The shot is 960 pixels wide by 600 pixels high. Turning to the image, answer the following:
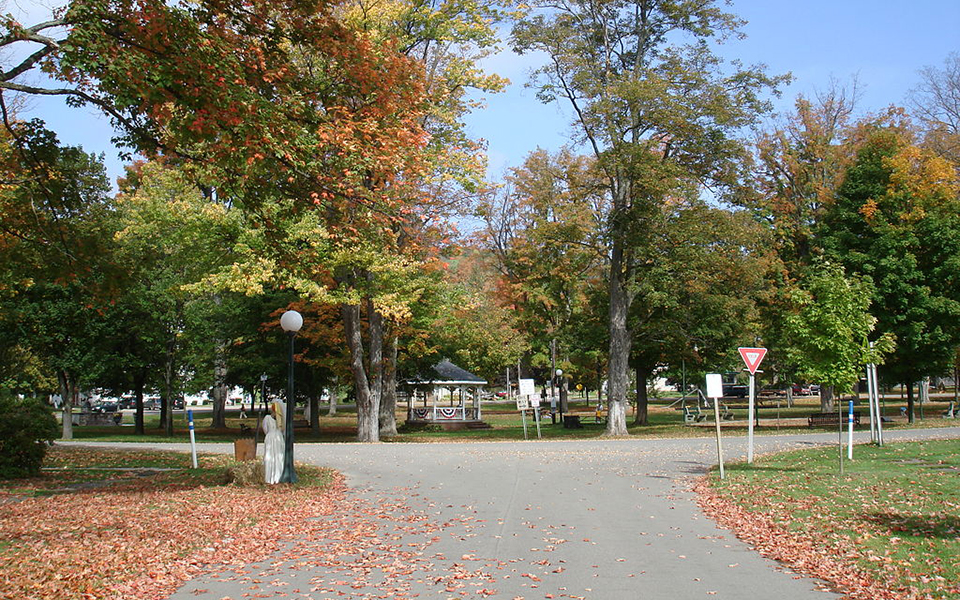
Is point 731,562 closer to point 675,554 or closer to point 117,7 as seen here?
point 675,554

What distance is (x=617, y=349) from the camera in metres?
34.2

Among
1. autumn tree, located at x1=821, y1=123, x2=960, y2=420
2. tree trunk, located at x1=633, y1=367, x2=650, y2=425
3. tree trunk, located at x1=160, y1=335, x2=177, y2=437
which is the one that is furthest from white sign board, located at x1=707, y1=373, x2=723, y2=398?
tree trunk, located at x1=160, y1=335, x2=177, y2=437

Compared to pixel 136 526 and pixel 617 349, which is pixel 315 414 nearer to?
pixel 617 349

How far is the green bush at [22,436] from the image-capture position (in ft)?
52.5

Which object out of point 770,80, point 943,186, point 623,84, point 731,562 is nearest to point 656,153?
point 623,84

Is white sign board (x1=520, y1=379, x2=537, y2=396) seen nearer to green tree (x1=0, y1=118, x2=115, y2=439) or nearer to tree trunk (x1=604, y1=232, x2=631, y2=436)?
tree trunk (x1=604, y1=232, x2=631, y2=436)

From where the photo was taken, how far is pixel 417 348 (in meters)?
37.4

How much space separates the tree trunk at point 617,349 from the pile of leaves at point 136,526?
18622 millimetres

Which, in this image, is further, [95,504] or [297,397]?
[297,397]

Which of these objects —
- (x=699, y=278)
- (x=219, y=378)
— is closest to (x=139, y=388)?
(x=219, y=378)

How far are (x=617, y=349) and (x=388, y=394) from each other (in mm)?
11495

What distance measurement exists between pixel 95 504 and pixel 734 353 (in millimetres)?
A: 33477

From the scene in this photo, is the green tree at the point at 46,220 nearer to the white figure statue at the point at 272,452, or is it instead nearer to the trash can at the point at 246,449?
the white figure statue at the point at 272,452

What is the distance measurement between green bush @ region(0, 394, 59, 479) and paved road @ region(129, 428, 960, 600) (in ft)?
20.7
